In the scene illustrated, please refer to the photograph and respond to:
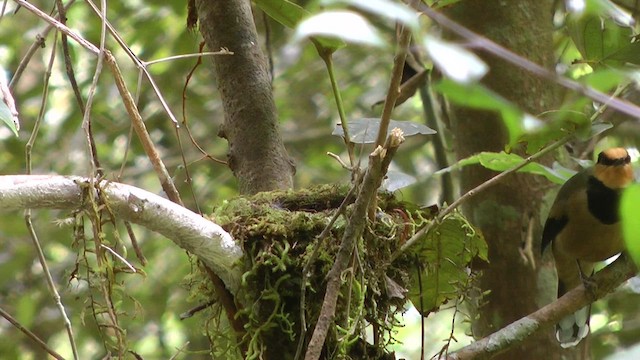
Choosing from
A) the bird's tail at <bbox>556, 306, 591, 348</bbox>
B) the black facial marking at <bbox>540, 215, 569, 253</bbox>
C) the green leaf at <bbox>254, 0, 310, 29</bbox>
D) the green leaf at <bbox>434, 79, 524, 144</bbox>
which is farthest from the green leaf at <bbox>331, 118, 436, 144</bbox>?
the green leaf at <bbox>434, 79, 524, 144</bbox>

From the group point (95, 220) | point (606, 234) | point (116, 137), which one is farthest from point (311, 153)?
point (95, 220)

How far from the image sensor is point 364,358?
167 cm

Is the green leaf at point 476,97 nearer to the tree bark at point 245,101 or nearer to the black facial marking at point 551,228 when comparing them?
the tree bark at point 245,101

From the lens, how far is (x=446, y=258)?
1.92m

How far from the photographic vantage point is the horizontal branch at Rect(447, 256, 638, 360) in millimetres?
1712

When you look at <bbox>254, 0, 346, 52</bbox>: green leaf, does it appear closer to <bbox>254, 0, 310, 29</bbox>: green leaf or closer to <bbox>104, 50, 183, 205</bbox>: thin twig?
<bbox>254, 0, 310, 29</bbox>: green leaf

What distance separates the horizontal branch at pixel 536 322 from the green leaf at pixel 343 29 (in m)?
1.09

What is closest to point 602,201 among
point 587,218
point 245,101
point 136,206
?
point 587,218

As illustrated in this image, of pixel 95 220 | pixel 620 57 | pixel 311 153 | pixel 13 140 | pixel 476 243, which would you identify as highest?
pixel 311 153

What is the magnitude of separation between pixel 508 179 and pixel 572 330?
54cm

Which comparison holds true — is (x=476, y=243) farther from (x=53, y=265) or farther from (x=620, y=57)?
(x=53, y=265)

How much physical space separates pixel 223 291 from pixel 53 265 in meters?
2.15

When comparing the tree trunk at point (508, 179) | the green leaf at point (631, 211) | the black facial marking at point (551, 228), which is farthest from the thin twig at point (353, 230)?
the black facial marking at point (551, 228)

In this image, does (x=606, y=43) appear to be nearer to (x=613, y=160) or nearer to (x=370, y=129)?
(x=370, y=129)
